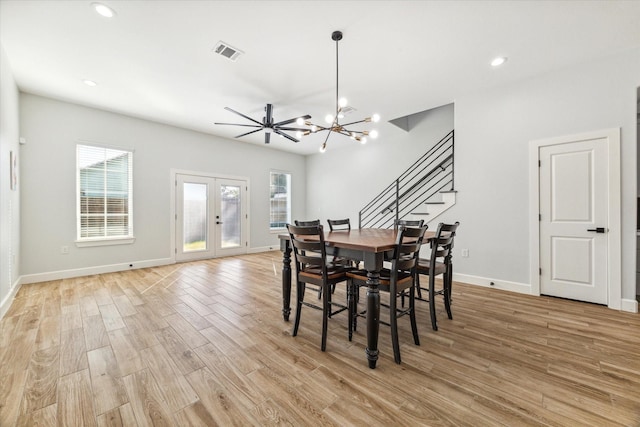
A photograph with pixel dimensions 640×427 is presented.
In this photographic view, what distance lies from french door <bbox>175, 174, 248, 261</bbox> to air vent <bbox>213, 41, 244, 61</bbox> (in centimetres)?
342

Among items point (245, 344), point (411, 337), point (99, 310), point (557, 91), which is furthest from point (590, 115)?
point (99, 310)

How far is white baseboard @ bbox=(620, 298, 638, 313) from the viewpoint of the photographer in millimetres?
2943

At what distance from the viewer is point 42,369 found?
6.15ft

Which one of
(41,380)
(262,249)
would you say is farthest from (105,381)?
(262,249)

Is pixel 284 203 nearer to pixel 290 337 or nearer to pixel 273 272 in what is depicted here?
pixel 273 272

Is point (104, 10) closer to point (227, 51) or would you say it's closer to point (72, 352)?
point (227, 51)

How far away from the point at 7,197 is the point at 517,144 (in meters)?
6.57

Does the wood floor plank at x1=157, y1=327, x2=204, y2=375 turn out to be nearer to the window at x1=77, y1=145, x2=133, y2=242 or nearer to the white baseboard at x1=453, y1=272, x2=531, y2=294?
the window at x1=77, y1=145, x2=133, y2=242

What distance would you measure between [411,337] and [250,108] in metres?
4.25

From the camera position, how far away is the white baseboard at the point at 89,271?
412 centimetres

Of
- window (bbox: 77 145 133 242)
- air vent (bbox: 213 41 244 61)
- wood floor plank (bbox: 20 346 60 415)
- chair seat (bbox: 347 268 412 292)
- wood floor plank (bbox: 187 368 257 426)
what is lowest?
wood floor plank (bbox: 187 368 257 426)

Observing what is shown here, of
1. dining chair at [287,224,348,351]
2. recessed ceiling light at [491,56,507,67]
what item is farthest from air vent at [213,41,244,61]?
recessed ceiling light at [491,56,507,67]

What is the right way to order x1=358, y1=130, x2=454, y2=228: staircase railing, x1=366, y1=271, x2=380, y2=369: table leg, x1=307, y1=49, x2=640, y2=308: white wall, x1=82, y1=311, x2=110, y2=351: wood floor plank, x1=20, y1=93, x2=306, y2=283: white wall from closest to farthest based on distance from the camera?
x1=366, y1=271, x2=380, y2=369: table leg
x1=82, y1=311, x2=110, y2=351: wood floor plank
x1=307, y1=49, x2=640, y2=308: white wall
x1=20, y1=93, x2=306, y2=283: white wall
x1=358, y1=130, x2=454, y2=228: staircase railing

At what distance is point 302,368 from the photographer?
1888mm
